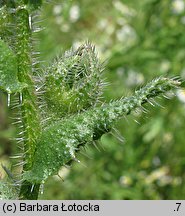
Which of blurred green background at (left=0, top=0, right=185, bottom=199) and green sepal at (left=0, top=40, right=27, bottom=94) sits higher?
blurred green background at (left=0, top=0, right=185, bottom=199)

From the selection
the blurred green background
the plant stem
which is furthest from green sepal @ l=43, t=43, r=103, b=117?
the blurred green background

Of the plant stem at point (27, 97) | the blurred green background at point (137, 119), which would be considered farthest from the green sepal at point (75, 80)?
the blurred green background at point (137, 119)

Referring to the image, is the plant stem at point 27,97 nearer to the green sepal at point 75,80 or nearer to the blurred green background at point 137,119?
the green sepal at point 75,80

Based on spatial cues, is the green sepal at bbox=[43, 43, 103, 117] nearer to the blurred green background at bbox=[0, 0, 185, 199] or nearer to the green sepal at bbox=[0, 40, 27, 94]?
the green sepal at bbox=[0, 40, 27, 94]

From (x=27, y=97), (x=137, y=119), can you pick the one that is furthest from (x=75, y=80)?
(x=137, y=119)

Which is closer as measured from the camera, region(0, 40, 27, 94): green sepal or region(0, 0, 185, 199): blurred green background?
region(0, 40, 27, 94): green sepal
